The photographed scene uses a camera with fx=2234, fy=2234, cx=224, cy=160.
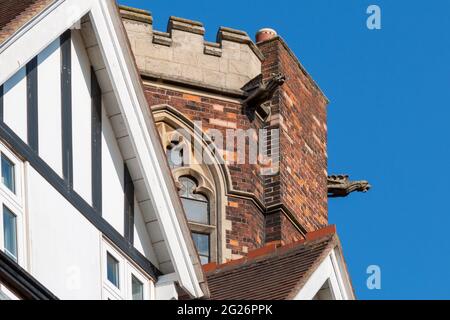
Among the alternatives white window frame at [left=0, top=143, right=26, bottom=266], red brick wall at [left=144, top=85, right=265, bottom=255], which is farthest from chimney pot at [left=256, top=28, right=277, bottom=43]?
white window frame at [left=0, top=143, right=26, bottom=266]

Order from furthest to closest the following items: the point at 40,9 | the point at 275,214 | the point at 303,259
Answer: the point at 275,214 → the point at 303,259 → the point at 40,9

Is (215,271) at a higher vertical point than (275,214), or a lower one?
lower

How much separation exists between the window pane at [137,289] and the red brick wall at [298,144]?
1591 centimetres

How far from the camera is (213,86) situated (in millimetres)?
33438

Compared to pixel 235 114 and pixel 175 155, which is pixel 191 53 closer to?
pixel 235 114

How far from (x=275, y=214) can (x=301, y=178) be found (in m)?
1.45

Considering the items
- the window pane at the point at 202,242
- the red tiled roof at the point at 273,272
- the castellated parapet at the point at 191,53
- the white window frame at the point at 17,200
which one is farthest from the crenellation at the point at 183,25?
the white window frame at the point at 17,200

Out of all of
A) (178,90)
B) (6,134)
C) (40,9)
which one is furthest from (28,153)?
(178,90)

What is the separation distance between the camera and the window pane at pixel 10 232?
15.2 meters

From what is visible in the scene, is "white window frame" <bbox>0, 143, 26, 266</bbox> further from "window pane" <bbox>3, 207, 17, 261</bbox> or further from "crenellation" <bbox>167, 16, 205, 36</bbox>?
"crenellation" <bbox>167, 16, 205, 36</bbox>

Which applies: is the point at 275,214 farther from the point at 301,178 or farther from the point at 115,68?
the point at 115,68
